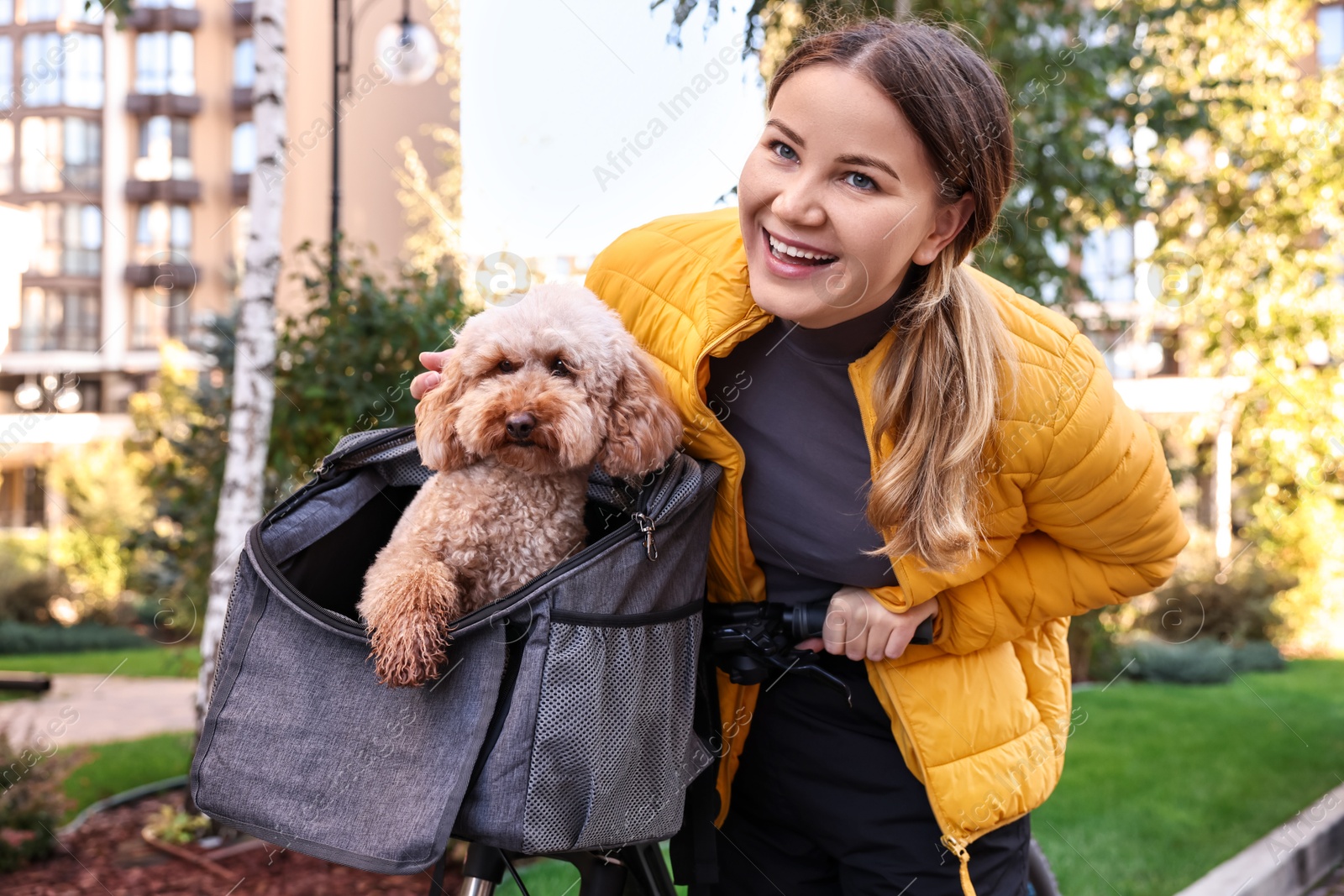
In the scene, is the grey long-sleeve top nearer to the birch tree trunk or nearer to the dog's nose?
the dog's nose

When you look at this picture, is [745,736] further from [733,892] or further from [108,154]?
[108,154]

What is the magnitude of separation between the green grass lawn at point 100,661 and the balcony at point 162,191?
846 inches

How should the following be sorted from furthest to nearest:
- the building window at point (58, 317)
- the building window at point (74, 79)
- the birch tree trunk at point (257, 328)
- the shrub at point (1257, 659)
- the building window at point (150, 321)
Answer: the building window at point (150, 321)
the building window at point (58, 317)
the building window at point (74, 79)
the shrub at point (1257, 659)
the birch tree trunk at point (257, 328)

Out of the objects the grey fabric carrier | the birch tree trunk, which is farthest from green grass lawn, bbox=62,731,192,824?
the grey fabric carrier

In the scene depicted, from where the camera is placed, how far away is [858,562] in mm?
1707

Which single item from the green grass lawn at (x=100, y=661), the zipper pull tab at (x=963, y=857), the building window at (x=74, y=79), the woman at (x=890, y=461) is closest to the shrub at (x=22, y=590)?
the green grass lawn at (x=100, y=661)

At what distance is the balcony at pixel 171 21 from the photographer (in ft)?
90.6

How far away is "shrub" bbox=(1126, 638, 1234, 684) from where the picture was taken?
9.31m

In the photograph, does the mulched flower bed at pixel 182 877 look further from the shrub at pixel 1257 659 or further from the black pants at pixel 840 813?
the shrub at pixel 1257 659

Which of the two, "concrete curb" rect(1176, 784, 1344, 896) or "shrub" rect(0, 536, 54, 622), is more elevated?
"concrete curb" rect(1176, 784, 1344, 896)

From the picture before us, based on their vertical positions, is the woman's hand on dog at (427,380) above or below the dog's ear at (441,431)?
above

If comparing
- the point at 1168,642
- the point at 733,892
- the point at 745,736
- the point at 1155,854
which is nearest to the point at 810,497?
the point at 745,736

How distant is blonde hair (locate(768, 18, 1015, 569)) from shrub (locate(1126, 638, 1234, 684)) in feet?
27.9

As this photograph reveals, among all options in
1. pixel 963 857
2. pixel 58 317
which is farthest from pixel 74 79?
pixel 963 857
